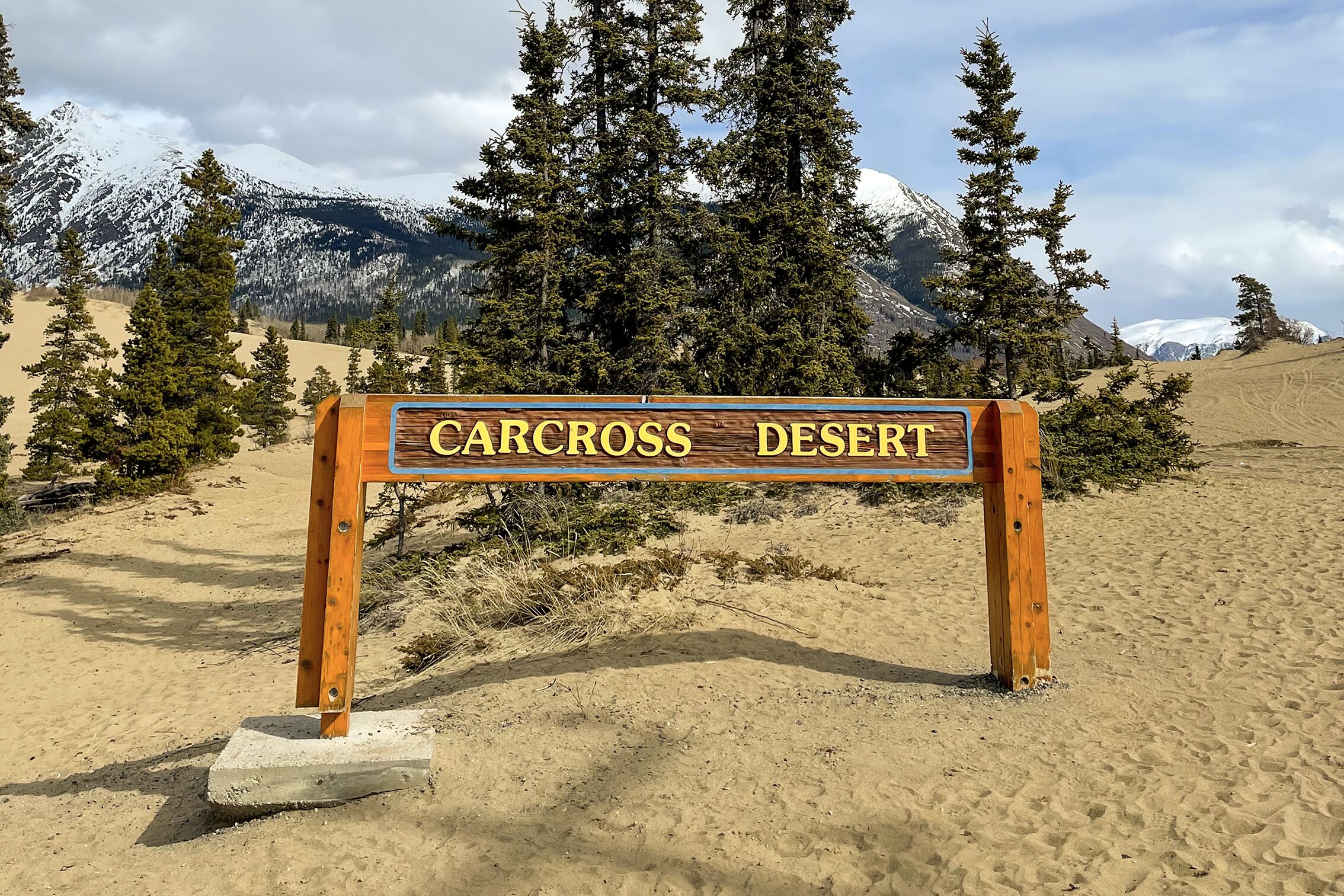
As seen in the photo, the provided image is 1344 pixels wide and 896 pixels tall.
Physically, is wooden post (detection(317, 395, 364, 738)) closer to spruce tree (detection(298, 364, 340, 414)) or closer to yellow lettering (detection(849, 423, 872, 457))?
yellow lettering (detection(849, 423, 872, 457))

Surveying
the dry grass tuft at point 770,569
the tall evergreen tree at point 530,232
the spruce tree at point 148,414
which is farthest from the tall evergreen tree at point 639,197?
the spruce tree at point 148,414

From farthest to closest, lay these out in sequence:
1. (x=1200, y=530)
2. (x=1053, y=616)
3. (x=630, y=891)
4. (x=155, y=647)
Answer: (x=1200, y=530) < (x=155, y=647) < (x=1053, y=616) < (x=630, y=891)

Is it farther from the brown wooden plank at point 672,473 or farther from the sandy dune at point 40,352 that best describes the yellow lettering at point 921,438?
the sandy dune at point 40,352

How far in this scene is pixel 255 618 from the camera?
37.5 feet

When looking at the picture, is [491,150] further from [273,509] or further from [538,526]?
[273,509]

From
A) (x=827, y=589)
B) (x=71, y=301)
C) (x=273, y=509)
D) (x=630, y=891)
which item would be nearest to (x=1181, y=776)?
(x=630, y=891)

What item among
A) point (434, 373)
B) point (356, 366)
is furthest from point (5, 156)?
point (356, 366)

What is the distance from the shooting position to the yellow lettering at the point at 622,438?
5.17 metres

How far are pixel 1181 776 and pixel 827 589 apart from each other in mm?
4608

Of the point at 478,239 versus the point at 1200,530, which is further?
the point at 478,239

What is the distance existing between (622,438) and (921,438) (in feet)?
7.03

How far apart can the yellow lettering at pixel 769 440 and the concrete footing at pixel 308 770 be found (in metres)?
2.84

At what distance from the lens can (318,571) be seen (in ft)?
15.8

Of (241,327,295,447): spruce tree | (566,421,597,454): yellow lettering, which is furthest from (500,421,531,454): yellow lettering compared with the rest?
(241,327,295,447): spruce tree
